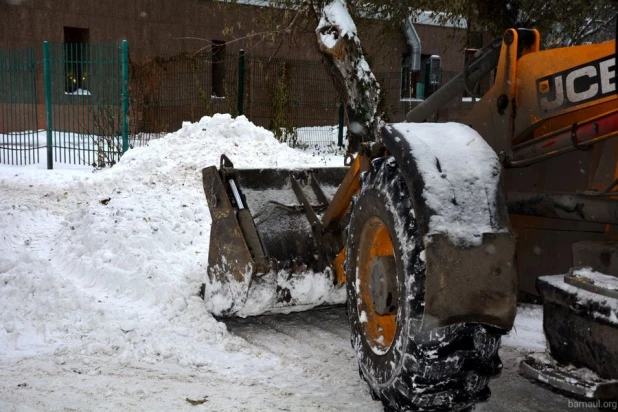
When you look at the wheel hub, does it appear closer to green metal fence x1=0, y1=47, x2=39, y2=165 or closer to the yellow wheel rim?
the yellow wheel rim

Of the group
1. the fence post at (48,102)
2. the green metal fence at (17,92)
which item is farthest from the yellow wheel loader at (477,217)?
the green metal fence at (17,92)

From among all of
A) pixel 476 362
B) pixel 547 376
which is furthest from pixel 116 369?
pixel 547 376

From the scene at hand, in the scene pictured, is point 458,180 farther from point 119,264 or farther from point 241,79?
point 241,79

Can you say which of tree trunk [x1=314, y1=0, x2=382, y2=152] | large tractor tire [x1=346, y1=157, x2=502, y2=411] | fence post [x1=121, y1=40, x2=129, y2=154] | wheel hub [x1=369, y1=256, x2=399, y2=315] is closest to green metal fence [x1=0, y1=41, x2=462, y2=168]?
fence post [x1=121, y1=40, x2=129, y2=154]

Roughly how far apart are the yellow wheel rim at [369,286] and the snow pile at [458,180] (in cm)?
43

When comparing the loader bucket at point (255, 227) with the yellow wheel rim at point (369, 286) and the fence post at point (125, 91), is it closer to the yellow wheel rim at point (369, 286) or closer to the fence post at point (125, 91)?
the yellow wheel rim at point (369, 286)

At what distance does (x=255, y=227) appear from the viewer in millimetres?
4762

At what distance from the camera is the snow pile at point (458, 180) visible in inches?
109

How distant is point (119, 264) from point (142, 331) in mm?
1296

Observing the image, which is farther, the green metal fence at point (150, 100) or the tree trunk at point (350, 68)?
the green metal fence at point (150, 100)

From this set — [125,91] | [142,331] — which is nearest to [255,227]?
[142,331]

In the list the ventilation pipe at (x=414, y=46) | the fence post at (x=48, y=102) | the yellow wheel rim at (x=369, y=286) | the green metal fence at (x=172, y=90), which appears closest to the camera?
the yellow wheel rim at (x=369, y=286)

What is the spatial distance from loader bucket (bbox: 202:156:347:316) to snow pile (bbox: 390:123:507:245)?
5.80 feet

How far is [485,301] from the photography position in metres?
2.74
